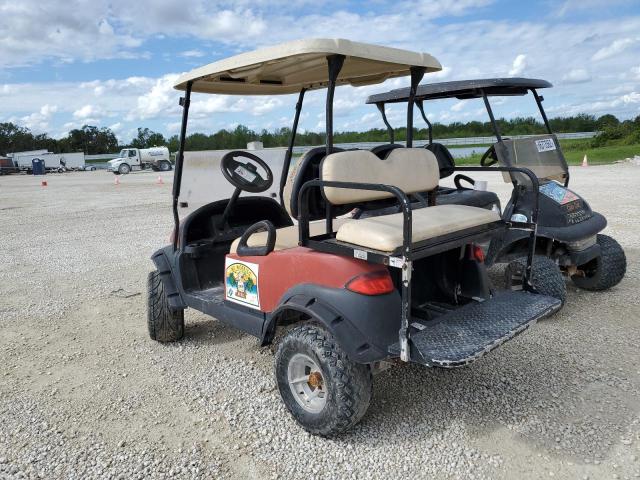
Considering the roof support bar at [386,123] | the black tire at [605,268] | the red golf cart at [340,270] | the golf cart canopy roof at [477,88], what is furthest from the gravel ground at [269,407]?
the roof support bar at [386,123]

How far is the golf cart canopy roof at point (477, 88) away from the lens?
4.82 meters

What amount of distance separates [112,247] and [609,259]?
6262mm

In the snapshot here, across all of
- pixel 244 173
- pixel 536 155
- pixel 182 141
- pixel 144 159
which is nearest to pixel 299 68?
pixel 244 173

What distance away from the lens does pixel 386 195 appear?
3061 millimetres

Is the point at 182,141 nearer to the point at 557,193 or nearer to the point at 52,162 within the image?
the point at 557,193

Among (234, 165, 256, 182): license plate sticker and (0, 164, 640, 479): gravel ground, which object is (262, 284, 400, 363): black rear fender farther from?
(234, 165, 256, 182): license plate sticker

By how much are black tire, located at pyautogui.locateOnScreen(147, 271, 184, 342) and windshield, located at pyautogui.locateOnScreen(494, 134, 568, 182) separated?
302 centimetres

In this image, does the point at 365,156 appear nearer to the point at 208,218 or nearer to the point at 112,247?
the point at 208,218

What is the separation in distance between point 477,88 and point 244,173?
268cm

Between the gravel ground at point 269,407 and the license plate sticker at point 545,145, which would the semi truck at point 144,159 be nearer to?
the gravel ground at point 269,407


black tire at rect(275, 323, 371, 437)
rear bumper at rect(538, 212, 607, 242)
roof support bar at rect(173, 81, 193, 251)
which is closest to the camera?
black tire at rect(275, 323, 371, 437)

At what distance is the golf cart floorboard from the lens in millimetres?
2342

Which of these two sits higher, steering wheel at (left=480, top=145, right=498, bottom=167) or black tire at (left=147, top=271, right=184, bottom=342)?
steering wheel at (left=480, top=145, right=498, bottom=167)

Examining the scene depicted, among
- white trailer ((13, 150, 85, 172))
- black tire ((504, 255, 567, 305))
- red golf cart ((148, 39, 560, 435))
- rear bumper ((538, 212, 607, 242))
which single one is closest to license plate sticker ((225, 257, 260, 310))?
red golf cart ((148, 39, 560, 435))
